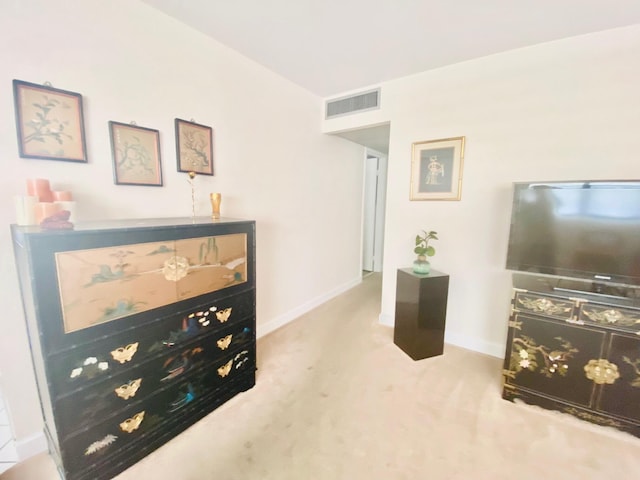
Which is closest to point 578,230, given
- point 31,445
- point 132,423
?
point 132,423

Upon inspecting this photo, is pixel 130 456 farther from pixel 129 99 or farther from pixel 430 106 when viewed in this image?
pixel 430 106

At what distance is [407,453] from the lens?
4.87ft

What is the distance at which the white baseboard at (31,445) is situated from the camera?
1405 mm

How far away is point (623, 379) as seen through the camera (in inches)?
62.4

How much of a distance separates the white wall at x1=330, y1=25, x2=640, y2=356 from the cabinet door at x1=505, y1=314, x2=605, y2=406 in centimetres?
61

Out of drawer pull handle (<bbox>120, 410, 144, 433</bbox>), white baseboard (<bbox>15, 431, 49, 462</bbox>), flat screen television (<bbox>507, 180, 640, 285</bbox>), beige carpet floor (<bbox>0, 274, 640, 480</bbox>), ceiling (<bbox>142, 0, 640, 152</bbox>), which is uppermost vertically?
ceiling (<bbox>142, 0, 640, 152</bbox>)

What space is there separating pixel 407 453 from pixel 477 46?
2.92 metres

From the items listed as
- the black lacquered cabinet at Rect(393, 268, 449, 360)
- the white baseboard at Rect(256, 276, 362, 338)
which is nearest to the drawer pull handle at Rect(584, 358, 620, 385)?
the black lacquered cabinet at Rect(393, 268, 449, 360)

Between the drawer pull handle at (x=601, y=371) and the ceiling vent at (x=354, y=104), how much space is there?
2.72 meters

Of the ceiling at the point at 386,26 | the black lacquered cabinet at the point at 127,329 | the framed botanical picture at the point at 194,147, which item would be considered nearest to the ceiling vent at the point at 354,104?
the ceiling at the point at 386,26

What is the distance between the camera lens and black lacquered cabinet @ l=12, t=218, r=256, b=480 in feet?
3.69

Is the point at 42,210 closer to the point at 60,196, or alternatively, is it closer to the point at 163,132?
the point at 60,196

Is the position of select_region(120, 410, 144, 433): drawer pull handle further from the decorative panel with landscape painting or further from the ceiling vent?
the ceiling vent

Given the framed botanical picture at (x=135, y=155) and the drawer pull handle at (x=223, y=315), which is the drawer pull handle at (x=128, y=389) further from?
the framed botanical picture at (x=135, y=155)
